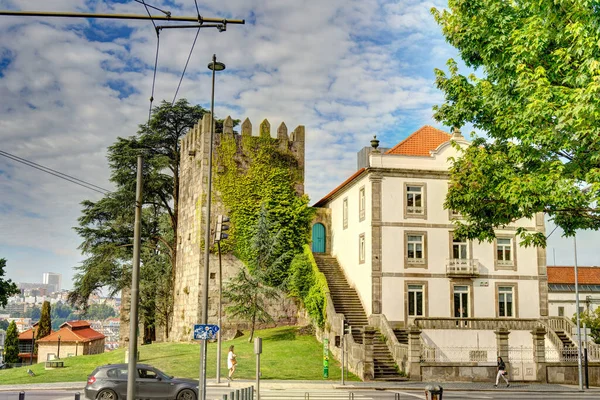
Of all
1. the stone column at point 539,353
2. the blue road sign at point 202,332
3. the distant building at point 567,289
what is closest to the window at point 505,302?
the stone column at point 539,353

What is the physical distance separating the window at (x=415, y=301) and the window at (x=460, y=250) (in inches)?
120

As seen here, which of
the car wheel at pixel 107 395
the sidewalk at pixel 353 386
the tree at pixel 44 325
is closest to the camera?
the car wheel at pixel 107 395

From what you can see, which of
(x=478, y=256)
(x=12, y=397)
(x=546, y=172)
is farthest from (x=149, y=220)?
(x=546, y=172)

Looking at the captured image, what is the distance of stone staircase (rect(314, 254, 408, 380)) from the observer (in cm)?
3298

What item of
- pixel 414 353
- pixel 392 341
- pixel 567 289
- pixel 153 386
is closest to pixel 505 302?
pixel 392 341

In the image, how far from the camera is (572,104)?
1683 cm

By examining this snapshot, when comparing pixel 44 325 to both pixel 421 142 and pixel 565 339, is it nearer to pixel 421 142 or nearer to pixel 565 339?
pixel 421 142

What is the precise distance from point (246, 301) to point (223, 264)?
15.7 ft

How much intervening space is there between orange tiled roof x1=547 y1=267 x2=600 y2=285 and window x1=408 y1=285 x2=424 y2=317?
4713 cm

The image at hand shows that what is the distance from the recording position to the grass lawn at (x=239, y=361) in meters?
32.2

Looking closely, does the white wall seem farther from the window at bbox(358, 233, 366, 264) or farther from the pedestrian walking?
the pedestrian walking

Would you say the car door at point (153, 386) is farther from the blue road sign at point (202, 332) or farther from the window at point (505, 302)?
the window at point (505, 302)

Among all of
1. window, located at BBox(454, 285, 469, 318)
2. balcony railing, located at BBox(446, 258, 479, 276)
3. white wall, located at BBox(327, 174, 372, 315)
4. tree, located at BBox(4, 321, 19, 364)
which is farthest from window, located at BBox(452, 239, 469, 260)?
tree, located at BBox(4, 321, 19, 364)

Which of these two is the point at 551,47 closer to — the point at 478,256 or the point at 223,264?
the point at 478,256
